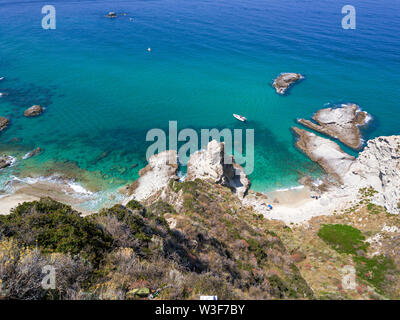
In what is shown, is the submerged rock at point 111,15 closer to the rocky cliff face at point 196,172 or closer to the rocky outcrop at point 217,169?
the rocky cliff face at point 196,172

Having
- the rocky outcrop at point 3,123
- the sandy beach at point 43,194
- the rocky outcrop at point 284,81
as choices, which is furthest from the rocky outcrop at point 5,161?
the rocky outcrop at point 284,81

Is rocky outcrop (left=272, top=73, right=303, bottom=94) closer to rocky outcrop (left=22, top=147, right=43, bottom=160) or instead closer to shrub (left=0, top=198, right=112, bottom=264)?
rocky outcrop (left=22, top=147, right=43, bottom=160)

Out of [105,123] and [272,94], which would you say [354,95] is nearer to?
[272,94]

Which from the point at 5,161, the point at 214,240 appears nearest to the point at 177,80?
the point at 5,161

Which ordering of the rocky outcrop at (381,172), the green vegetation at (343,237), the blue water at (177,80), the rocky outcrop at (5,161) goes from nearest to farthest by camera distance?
the green vegetation at (343,237), the rocky outcrop at (381,172), the rocky outcrop at (5,161), the blue water at (177,80)

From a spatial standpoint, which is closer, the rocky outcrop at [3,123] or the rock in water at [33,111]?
the rocky outcrop at [3,123]

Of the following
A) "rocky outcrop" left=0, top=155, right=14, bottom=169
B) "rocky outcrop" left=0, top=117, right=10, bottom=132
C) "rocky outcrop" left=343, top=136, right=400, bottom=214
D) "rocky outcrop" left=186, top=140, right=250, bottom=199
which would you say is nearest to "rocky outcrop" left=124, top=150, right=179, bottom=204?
"rocky outcrop" left=186, top=140, right=250, bottom=199

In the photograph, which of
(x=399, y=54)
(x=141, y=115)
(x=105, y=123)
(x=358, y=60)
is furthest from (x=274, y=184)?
(x=399, y=54)

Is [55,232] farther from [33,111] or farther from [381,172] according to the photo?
[33,111]


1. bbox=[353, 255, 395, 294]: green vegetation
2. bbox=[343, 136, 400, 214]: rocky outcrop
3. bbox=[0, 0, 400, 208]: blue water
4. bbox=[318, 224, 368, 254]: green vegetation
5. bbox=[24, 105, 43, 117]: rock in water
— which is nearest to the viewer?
bbox=[353, 255, 395, 294]: green vegetation
